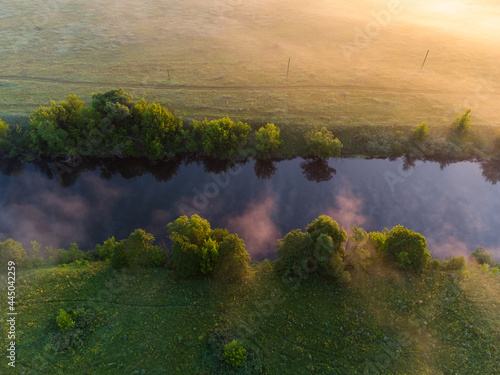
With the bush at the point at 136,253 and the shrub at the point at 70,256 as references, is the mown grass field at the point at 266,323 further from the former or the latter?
the shrub at the point at 70,256

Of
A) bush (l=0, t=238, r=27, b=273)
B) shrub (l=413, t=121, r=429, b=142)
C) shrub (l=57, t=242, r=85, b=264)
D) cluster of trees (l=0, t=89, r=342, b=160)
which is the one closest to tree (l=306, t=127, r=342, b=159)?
cluster of trees (l=0, t=89, r=342, b=160)

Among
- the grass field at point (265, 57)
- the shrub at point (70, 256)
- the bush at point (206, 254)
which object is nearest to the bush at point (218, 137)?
the grass field at point (265, 57)

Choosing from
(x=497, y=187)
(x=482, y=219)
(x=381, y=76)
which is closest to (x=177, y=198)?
(x=482, y=219)

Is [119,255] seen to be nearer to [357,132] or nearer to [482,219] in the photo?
[357,132]

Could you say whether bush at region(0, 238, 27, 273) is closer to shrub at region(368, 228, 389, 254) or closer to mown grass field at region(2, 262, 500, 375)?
mown grass field at region(2, 262, 500, 375)

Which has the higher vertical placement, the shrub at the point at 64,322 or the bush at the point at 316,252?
the bush at the point at 316,252

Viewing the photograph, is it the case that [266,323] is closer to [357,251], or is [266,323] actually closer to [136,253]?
[357,251]
